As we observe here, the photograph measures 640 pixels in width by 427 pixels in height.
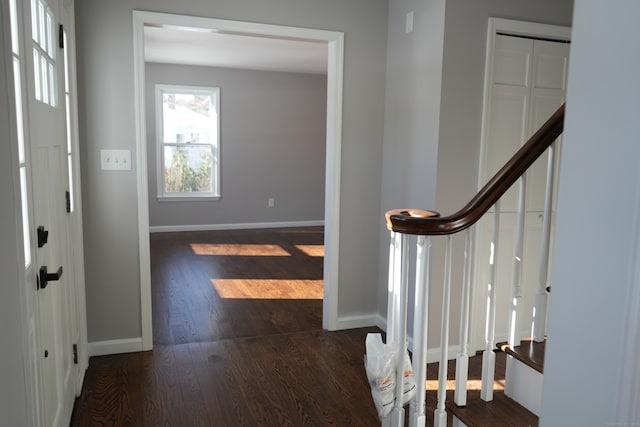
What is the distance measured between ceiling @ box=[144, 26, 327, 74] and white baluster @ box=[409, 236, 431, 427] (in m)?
3.47

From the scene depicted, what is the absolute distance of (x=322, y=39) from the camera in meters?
3.38

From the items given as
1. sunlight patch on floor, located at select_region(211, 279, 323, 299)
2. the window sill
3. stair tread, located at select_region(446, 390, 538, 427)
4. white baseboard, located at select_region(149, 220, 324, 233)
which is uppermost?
the window sill

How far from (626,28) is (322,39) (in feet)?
8.70

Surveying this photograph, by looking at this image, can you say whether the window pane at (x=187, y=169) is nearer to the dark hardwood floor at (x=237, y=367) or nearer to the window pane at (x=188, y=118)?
the window pane at (x=188, y=118)

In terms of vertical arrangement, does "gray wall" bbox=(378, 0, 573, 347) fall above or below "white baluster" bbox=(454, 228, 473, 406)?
above

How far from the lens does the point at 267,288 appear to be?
4715 millimetres

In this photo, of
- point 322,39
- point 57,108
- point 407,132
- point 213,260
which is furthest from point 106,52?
point 213,260

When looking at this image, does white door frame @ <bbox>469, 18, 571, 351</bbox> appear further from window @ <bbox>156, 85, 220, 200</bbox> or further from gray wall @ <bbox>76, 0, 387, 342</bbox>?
window @ <bbox>156, 85, 220, 200</bbox>

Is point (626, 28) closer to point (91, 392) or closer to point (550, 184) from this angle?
point (550, 184)

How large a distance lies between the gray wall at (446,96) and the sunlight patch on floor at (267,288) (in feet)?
5.38

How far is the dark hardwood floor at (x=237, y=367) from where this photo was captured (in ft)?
8.20

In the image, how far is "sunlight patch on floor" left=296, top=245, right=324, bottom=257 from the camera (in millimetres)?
6211

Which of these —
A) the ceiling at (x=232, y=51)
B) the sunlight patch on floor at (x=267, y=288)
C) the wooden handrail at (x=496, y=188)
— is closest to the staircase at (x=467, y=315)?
the wooden handrail at (x=496, y=188)

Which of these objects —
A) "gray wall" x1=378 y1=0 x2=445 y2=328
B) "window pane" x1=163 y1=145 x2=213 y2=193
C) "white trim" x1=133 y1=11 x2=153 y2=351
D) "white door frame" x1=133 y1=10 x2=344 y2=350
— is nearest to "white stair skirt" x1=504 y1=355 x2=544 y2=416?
"gray wall" x1=378 y1=0 x2=445 y2=328
